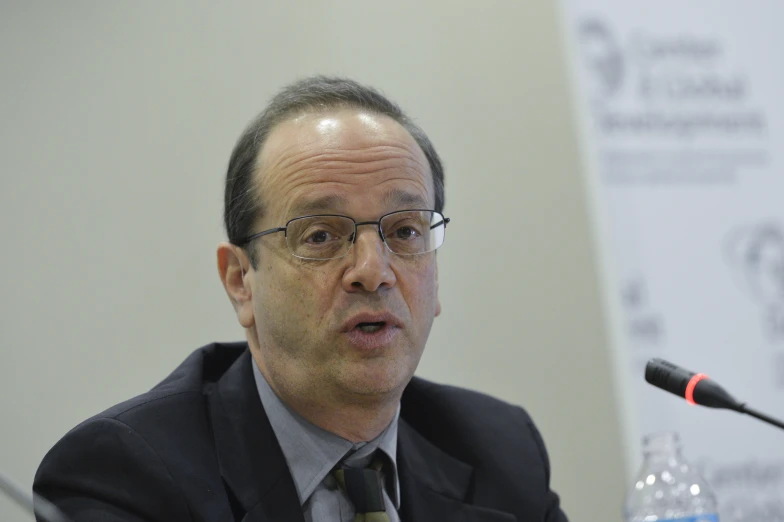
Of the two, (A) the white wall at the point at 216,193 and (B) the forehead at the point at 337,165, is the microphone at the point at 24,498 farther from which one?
(A) the white wall at the point at 216,193

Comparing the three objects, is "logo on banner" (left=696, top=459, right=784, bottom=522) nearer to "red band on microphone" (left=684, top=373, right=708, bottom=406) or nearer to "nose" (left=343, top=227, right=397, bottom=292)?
"red band on microphone" (left=684, top=373, right=708, bottom=406)

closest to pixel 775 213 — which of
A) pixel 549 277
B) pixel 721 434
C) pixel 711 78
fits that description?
pixel 711 78

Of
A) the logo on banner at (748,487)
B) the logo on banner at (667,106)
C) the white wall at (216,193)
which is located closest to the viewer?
the white wall at (216,193)

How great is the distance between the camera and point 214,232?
2.99 meters

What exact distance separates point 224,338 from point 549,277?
133 centimetres

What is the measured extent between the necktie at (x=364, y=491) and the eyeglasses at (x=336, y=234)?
0.47 m

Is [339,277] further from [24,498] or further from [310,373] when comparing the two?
[24,498]

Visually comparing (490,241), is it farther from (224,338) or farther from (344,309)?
(344,309)

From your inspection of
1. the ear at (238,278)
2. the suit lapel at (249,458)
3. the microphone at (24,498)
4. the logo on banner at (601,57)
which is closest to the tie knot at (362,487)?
the suit lapel at (249,458)

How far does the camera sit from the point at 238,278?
2146 mm

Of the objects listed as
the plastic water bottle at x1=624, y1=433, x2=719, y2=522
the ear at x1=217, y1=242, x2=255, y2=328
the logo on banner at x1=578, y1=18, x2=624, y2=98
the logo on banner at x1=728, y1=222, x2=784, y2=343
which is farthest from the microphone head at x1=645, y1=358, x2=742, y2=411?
the logo on banner at x1=728, y1=222, x2=784, y2=343

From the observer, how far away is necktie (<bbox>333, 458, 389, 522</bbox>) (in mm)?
1883

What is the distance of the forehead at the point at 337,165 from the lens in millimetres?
1969

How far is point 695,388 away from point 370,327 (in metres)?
0.67
